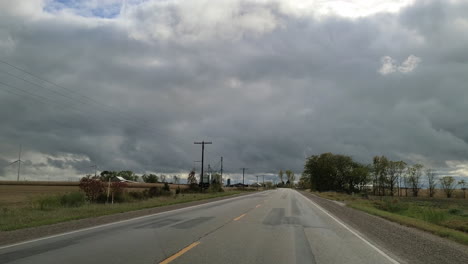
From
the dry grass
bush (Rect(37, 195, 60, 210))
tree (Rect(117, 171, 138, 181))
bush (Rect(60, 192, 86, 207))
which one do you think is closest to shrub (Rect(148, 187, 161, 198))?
the dry grass

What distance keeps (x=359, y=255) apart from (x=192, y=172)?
3090 inches

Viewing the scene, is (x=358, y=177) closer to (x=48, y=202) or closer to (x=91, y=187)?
(x=91, y=187)

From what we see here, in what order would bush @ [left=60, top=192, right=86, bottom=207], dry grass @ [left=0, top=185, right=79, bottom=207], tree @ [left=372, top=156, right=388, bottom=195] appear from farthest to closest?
tree @ [left=372, top=156, right=388, bottom=195], dry grass @ [left=0, top=185, right=79, bottom=207], bush @ [left=60, top=192, right=86, bottom=207]

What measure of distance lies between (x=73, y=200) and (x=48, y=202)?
2.61 metres

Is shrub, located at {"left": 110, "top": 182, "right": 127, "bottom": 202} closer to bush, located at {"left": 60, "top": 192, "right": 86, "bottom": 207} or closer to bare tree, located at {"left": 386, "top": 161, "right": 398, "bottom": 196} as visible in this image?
bush, located at {"left": 60, "top": 192, "right": 86, "bottom": 207}

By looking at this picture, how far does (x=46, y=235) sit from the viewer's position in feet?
37.1

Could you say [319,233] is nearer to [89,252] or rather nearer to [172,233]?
[172,233]

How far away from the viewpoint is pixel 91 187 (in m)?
31.6

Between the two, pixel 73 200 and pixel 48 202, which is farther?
pixel 73 200

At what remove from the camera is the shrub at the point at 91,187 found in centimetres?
3148

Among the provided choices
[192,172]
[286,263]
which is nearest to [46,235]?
[286,263]

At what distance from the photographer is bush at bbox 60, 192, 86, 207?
26642 mm

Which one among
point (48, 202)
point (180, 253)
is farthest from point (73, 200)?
point (180, 253)

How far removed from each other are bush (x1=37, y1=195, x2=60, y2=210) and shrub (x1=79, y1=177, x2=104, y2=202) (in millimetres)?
4556
